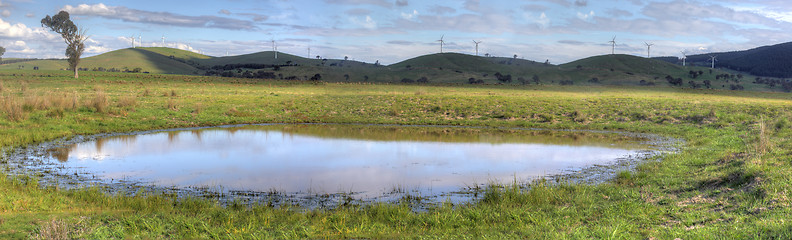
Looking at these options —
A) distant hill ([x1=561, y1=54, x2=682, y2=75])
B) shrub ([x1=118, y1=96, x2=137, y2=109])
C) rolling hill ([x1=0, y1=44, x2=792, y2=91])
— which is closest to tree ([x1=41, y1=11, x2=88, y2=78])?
rolling hill ([x1=0, y1=44, x2=792, y2=91])

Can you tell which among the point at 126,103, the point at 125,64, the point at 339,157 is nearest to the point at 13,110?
the point at 126,103

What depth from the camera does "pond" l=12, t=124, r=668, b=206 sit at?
1389 centimetres

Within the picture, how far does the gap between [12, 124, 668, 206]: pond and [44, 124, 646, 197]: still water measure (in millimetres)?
32

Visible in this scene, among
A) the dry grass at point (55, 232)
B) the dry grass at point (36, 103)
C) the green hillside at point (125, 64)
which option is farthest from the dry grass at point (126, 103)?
the green hillside at point (125, 64)

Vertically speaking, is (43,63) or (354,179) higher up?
(43,63)

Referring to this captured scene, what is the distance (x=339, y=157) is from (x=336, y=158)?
0.82 feet

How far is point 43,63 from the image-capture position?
193 m

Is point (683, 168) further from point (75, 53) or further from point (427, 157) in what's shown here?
point (75, 53)

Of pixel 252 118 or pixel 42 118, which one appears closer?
pixel 42 118

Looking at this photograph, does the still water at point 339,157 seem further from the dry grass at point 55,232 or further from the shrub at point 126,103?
the shrub at point 126,103

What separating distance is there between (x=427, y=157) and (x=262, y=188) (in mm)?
7375

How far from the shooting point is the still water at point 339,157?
46.8 feet

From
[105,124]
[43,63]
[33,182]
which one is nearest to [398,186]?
[33,182]

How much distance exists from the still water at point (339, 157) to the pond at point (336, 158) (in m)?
0.03
